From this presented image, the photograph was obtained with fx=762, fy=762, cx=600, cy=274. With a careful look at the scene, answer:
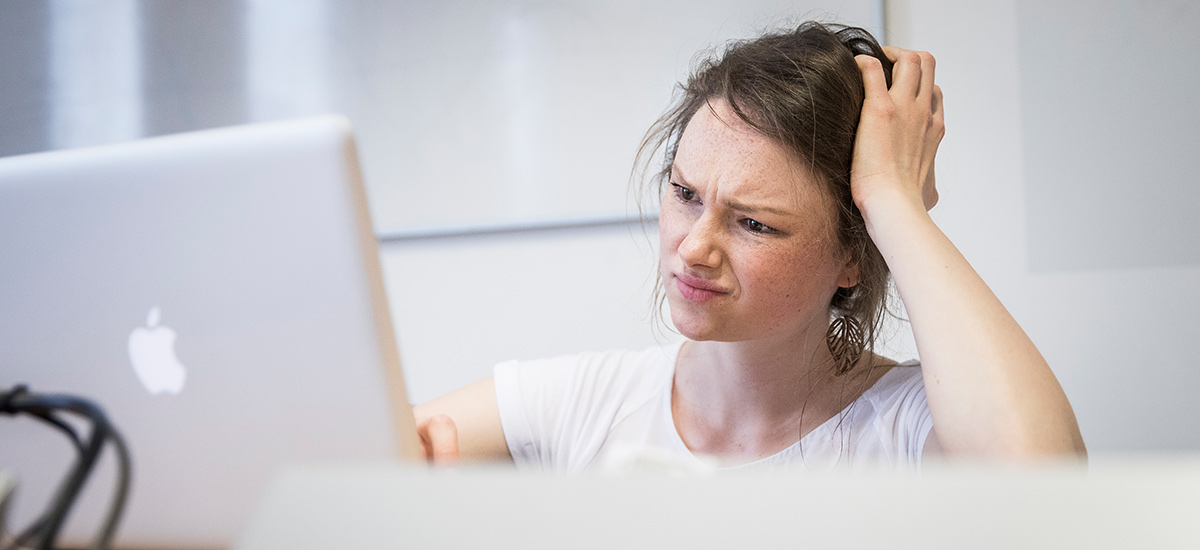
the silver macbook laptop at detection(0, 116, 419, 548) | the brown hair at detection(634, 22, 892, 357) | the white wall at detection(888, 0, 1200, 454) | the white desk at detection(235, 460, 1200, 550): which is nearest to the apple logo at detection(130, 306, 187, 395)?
the silver macbook laptop at detection(0, 116, 419, 548)

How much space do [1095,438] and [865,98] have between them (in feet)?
2.61

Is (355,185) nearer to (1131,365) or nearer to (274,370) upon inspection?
(274,370)

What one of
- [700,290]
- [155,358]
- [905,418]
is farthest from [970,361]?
[155,358]

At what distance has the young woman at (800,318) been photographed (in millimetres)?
729

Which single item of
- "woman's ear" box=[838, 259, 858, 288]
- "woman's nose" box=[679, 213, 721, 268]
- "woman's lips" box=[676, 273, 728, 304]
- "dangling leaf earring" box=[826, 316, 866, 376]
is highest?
"woman's nose" box=[679, 213, 721, 268]

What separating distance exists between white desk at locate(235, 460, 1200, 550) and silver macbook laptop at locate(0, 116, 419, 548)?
191 mm

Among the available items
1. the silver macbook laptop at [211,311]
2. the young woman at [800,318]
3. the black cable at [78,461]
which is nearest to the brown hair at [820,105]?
the young woman at [800,318]

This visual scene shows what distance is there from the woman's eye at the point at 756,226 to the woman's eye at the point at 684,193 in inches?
3.0

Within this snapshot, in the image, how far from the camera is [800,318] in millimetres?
918

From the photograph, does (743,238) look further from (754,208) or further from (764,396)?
(764,396)

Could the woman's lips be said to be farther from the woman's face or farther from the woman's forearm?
the woman's forearm

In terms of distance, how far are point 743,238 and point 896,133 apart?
0.22m

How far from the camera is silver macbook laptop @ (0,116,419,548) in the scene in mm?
471

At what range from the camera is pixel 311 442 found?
0.48 m
